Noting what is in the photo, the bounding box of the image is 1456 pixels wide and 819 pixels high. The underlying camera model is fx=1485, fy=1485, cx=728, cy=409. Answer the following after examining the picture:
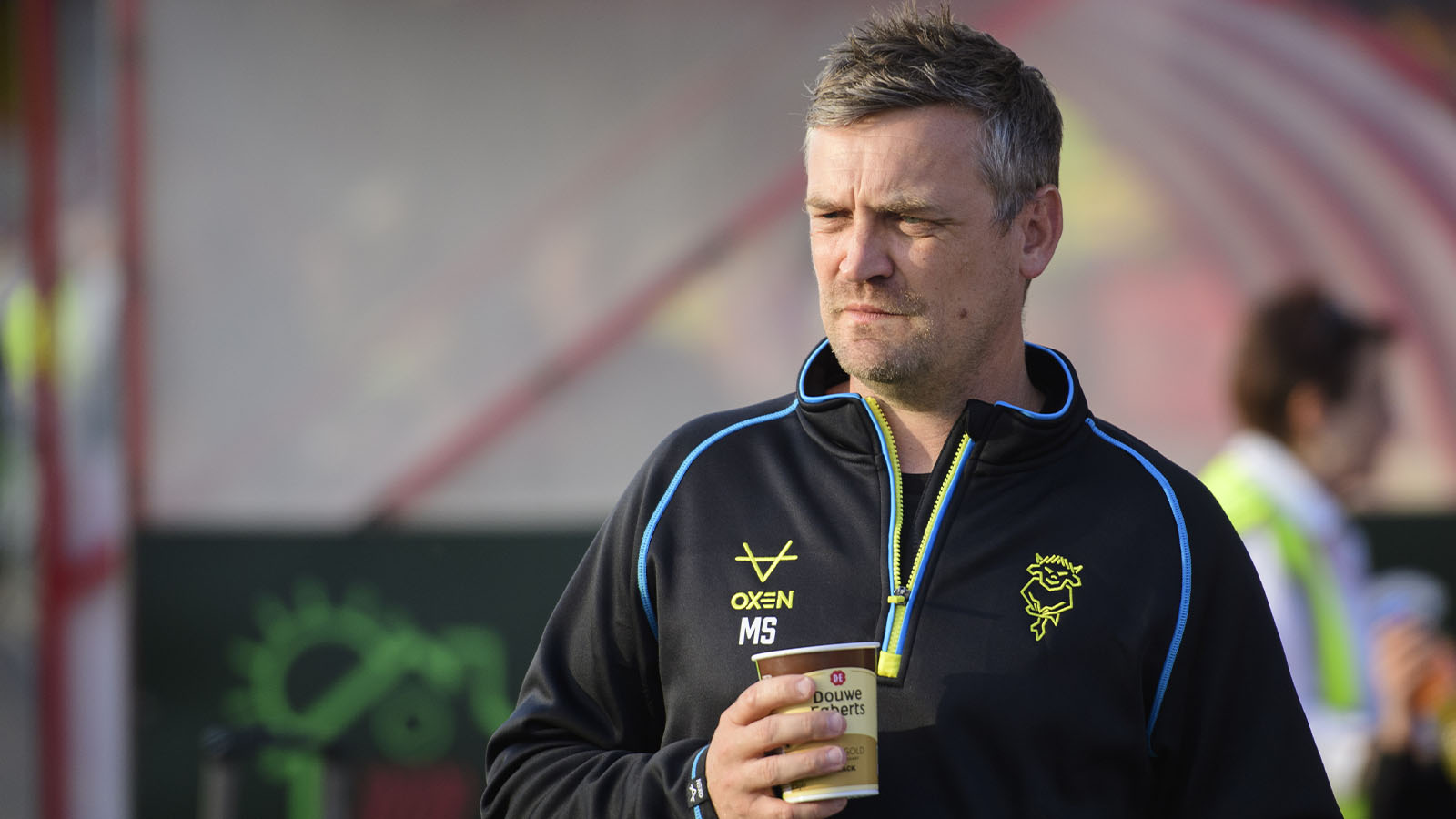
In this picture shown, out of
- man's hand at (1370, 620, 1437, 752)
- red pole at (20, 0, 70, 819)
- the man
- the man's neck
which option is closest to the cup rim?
the man

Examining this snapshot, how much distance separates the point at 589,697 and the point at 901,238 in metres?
0.71

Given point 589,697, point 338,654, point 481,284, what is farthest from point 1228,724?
point 338,654

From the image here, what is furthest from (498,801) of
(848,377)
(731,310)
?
(731,310)

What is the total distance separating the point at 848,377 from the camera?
209 centimetres

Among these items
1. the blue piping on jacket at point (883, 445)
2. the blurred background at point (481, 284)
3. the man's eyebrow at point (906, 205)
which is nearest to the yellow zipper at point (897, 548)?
the blue piping on jacket at point (883, 445)

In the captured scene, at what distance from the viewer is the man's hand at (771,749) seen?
60.4 inches

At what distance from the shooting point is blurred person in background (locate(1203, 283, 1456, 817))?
3406 millimetres

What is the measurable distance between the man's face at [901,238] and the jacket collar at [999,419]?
69 mm

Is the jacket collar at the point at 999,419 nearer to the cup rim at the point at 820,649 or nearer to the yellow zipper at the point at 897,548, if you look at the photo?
the yellow zipper at the point at 897,548

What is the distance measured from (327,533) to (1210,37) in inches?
109

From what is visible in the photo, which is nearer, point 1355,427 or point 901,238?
point 901,238

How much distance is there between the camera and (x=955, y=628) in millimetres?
1741

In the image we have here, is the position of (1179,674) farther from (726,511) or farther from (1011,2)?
(1011,2)

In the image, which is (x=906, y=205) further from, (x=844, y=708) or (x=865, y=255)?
(x=844, y=708)
